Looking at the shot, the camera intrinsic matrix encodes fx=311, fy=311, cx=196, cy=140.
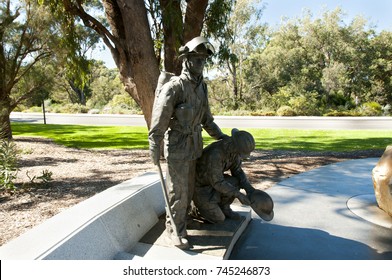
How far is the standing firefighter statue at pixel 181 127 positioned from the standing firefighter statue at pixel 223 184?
22cm

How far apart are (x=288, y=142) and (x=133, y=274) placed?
11.2 meters

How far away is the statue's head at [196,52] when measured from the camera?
296cm

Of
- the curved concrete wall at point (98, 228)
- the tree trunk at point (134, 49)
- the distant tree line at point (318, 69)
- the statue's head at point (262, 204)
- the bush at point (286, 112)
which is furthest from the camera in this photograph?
the distant tree line at point (318, 69)

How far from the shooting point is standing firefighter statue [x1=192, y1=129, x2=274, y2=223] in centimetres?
Answer: 335

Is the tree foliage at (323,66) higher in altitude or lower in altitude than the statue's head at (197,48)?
higher

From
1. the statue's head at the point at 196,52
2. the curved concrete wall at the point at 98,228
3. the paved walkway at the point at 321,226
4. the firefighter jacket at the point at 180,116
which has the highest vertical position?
the statue's head at the point at 196,52

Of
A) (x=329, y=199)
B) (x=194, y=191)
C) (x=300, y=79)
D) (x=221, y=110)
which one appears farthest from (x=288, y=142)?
(x=300, y=79)

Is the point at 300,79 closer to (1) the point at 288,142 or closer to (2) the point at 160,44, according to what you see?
(1) the point at 288,142

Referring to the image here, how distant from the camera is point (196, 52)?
9.77ft

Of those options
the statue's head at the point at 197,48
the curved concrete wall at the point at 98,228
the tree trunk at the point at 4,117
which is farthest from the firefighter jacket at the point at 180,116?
the tree trunk at the point at 4,117

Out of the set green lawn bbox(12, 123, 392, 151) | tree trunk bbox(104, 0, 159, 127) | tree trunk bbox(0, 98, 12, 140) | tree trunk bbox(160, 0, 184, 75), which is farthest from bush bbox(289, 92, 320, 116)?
tree trunk bbox(0, 98, 12, 140)

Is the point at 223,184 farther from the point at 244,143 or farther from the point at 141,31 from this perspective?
the point at 141,31

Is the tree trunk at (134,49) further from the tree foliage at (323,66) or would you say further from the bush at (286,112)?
the tree foliage at (323,66)

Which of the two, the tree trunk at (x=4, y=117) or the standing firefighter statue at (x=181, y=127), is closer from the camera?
the standing firefighter statue at (x=181, y=127)
